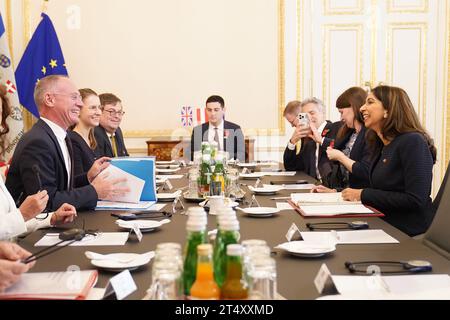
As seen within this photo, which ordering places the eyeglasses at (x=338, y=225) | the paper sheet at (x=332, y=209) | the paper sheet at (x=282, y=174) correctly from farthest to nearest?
the paper sheet at (x=282, y=174) < the paper sheet at (x=332, y=209) < the eyeglasses at (x=338, y=225)

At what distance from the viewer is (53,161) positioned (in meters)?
2.73

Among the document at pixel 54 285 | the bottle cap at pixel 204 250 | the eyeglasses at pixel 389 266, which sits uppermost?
the bottle cap at pixel 204 250

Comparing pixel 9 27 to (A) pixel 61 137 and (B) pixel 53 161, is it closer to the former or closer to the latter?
(A) pixel 61 137

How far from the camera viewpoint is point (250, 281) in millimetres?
1001

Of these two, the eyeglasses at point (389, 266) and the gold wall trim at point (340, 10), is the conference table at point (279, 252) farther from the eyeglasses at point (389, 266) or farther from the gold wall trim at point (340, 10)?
the gold wall trim at point (340, 10)

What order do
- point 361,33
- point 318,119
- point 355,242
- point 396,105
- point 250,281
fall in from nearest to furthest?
point 250,281 → point 355,242 → point 396,105 → point 318,119 → point 361,33

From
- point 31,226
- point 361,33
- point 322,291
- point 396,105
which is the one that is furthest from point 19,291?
point 361,33

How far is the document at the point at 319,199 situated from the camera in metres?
2.71

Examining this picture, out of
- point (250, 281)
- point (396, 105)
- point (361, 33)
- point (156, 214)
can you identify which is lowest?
point (156, 214)

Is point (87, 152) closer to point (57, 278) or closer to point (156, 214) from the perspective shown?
point (156, 214)

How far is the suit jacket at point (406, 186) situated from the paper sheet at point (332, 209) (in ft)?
0.64

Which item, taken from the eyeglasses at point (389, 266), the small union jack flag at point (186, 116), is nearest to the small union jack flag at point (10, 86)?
the small union jack flag at point (186, 116)

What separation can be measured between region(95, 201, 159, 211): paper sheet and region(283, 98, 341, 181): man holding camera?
6.41 feet
